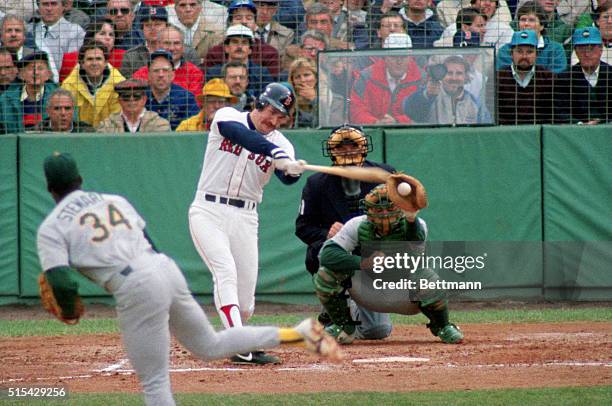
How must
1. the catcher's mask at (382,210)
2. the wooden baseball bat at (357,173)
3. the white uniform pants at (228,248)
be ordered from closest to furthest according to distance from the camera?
the wooden baseball bat at (357,173)
the white uniform pants at (228,248)
the catcher's mask at (382,210)

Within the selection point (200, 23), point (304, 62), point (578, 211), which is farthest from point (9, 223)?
point (578, 211)

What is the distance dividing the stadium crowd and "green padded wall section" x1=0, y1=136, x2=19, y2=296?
330 millimetres

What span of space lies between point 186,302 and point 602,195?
269 inches

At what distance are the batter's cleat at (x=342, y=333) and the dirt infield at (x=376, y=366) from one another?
0.07 meters

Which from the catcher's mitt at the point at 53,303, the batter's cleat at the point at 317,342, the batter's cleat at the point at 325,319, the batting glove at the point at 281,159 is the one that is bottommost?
the batter's cleat at the point at 325,319

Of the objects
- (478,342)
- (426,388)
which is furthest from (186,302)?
(478,342)

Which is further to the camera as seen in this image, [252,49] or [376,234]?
[252,49]

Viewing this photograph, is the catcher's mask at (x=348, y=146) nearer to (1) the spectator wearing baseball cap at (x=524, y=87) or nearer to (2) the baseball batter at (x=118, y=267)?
(2) the baseball batter at (x=118, y=267)

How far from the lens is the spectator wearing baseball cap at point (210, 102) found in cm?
1016

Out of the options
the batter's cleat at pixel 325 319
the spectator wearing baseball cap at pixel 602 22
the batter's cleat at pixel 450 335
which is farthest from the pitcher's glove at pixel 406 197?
the spectator wearing baseball cap at pixel 602 22

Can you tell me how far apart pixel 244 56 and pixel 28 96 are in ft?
7.59

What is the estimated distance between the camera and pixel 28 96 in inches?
412

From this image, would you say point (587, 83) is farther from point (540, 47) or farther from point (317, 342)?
point (317, 342)

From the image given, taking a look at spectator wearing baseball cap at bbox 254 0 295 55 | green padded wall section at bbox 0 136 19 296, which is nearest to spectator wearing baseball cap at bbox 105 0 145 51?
spectator wearing baseball cap at bbox 254 0 295 55
